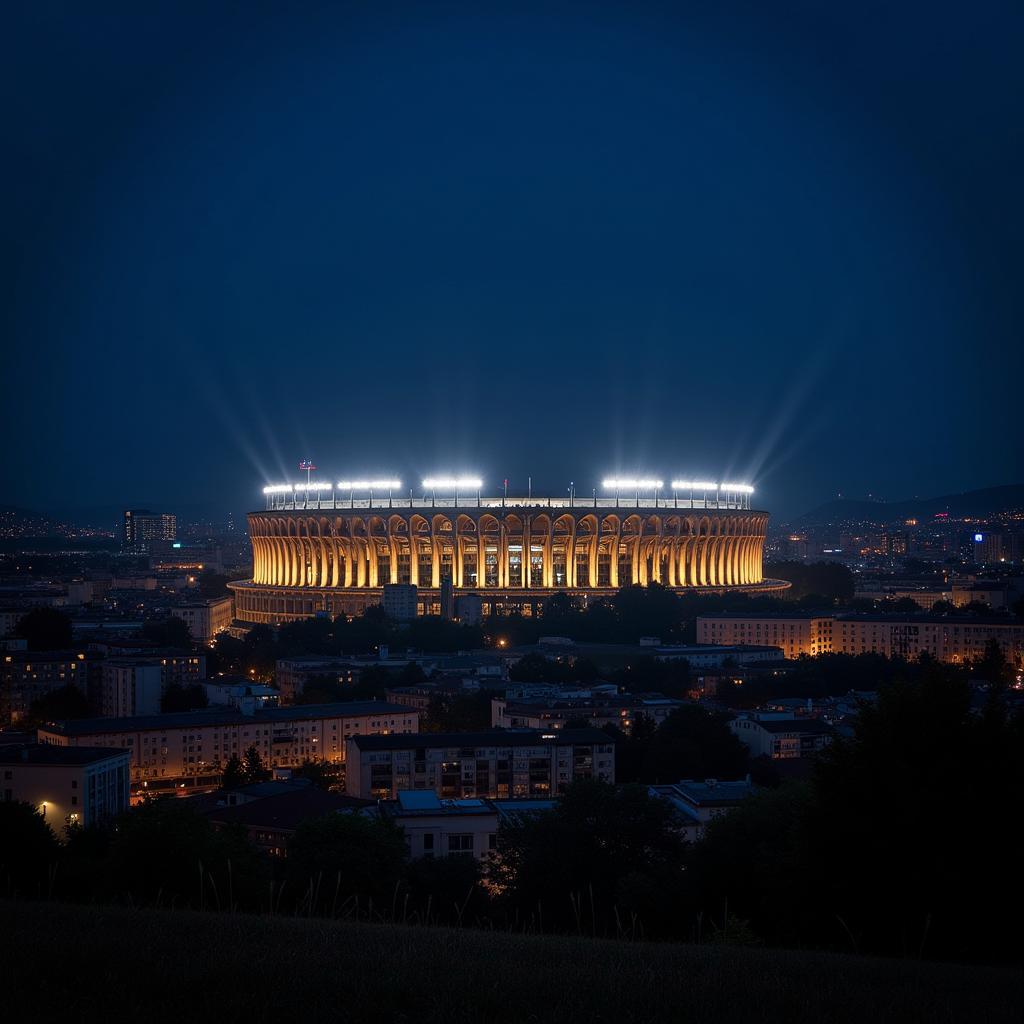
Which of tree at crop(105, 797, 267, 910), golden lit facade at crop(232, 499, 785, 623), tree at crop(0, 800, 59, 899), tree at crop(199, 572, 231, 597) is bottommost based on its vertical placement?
tree at crop(0, 800, 59, 899)

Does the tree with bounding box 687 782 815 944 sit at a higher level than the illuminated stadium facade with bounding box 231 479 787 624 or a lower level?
lower

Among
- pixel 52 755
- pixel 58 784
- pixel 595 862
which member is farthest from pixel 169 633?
pixel 595 862

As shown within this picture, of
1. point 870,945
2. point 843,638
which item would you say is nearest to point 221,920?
point 870,945

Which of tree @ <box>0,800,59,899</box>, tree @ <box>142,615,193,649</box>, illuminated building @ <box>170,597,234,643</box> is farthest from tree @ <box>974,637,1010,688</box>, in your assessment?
illuminated building @ <box>170,597,234,643</box>

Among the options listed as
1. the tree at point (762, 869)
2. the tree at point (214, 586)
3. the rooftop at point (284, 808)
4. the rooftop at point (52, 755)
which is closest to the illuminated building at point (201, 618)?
the tree at point (214, 586)

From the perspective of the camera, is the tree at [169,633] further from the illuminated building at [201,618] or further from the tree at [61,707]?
the tree at [61,707]

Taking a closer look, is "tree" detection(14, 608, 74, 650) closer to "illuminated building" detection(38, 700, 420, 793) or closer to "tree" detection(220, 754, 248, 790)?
"illuminated building" detection(38, 700, 420, 793)

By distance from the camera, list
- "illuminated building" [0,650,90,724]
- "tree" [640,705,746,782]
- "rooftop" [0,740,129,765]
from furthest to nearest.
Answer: "illuminated building" [0,650,90,724], "tree" [640,705,746,782], "rooftop" [0,740,129,765]
